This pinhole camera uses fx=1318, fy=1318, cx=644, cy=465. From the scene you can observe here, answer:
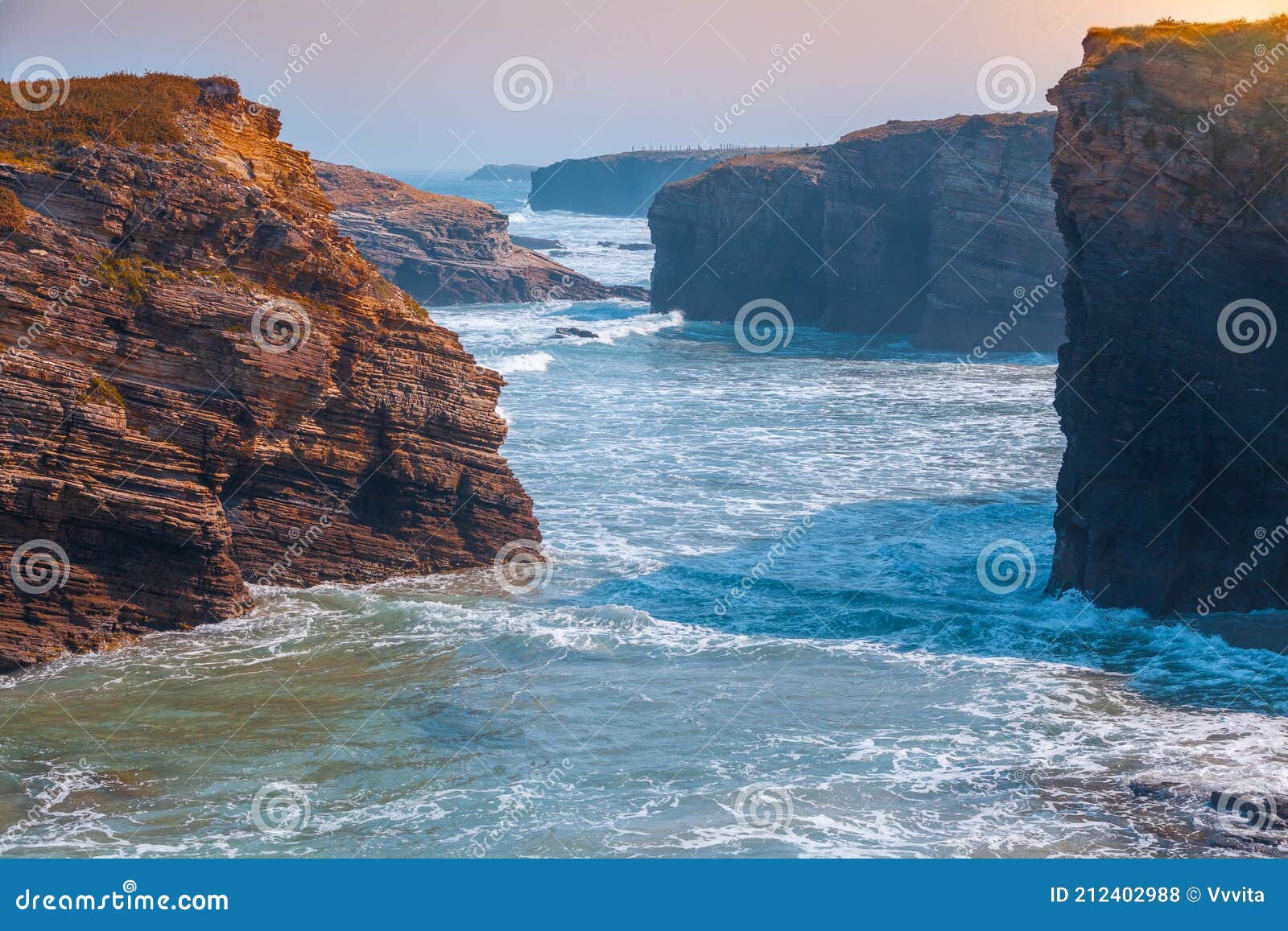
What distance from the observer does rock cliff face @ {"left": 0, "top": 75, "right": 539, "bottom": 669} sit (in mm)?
22328

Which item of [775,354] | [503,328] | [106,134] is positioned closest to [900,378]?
[775,354]

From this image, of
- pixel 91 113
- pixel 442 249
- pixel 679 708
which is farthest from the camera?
pixel 442 249

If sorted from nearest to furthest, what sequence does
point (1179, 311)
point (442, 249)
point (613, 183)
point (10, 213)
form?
point (10, 213)
point (1179, 311)
point (442, 249)
point (613, 183)

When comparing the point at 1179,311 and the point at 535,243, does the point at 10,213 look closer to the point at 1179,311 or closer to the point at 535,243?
the point at 1179,311

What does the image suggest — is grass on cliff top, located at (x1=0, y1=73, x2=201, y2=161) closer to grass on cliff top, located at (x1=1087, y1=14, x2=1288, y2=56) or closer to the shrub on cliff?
the shrub on cliff

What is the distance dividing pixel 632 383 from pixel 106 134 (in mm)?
32113

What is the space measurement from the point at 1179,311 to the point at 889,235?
48.7m

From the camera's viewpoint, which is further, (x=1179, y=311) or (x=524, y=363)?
(x=524, y=363)

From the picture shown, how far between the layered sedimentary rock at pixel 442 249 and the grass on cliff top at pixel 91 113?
5519 centimetres

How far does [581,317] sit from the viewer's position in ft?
260

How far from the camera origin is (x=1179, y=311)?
79.5 ft

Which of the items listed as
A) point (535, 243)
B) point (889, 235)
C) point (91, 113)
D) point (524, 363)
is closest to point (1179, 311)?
point (91, 113)

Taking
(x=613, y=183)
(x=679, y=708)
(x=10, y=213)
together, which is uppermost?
(x=613, y=183)

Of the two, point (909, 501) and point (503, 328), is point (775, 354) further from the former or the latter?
point (909, 501)
